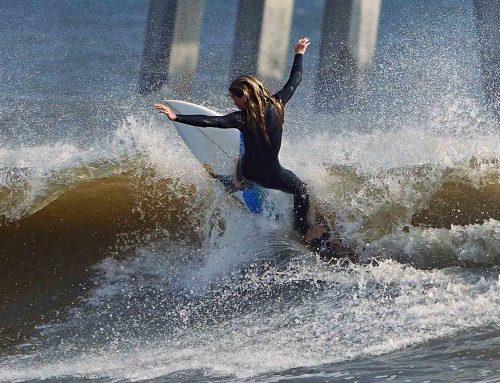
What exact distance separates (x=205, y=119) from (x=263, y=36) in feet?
22.3

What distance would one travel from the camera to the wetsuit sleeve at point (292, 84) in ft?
19.2

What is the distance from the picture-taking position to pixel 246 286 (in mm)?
5891

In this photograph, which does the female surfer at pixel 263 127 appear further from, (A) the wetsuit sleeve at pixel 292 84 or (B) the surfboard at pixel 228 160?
(B) the surfboard at pixel 228 160

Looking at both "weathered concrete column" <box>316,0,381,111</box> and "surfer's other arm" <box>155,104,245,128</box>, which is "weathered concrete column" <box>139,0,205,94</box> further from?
"surfer's other arm" <box>155,104,245,128</box>

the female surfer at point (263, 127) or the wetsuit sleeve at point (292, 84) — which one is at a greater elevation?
the wetsuit sleeve at point (292, 84)

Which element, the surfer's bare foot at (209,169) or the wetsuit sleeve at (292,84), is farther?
the surfer's bare foot at (209,169)

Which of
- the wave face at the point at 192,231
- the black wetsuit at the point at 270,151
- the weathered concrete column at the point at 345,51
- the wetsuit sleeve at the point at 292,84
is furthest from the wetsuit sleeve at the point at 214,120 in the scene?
the weathered concrete column at the point at 345,51

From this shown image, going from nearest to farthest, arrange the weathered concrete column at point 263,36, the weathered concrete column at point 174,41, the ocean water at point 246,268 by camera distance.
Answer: the ocean water at point 246,268 → the weathered concrete column at point 263,36 → the weathered concrete column at point 174,41

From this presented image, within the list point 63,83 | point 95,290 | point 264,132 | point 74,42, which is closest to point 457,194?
point 264,132

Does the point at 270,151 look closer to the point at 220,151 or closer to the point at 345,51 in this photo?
the point at 220,151

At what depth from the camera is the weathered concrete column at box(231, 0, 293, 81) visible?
1215cm

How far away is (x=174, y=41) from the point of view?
12.5 m

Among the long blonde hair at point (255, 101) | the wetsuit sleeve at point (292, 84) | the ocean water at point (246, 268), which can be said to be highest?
the wetsuit sleeve at point (292, 84)

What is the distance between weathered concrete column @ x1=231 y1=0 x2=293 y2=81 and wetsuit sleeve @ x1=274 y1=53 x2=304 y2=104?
621 cm
